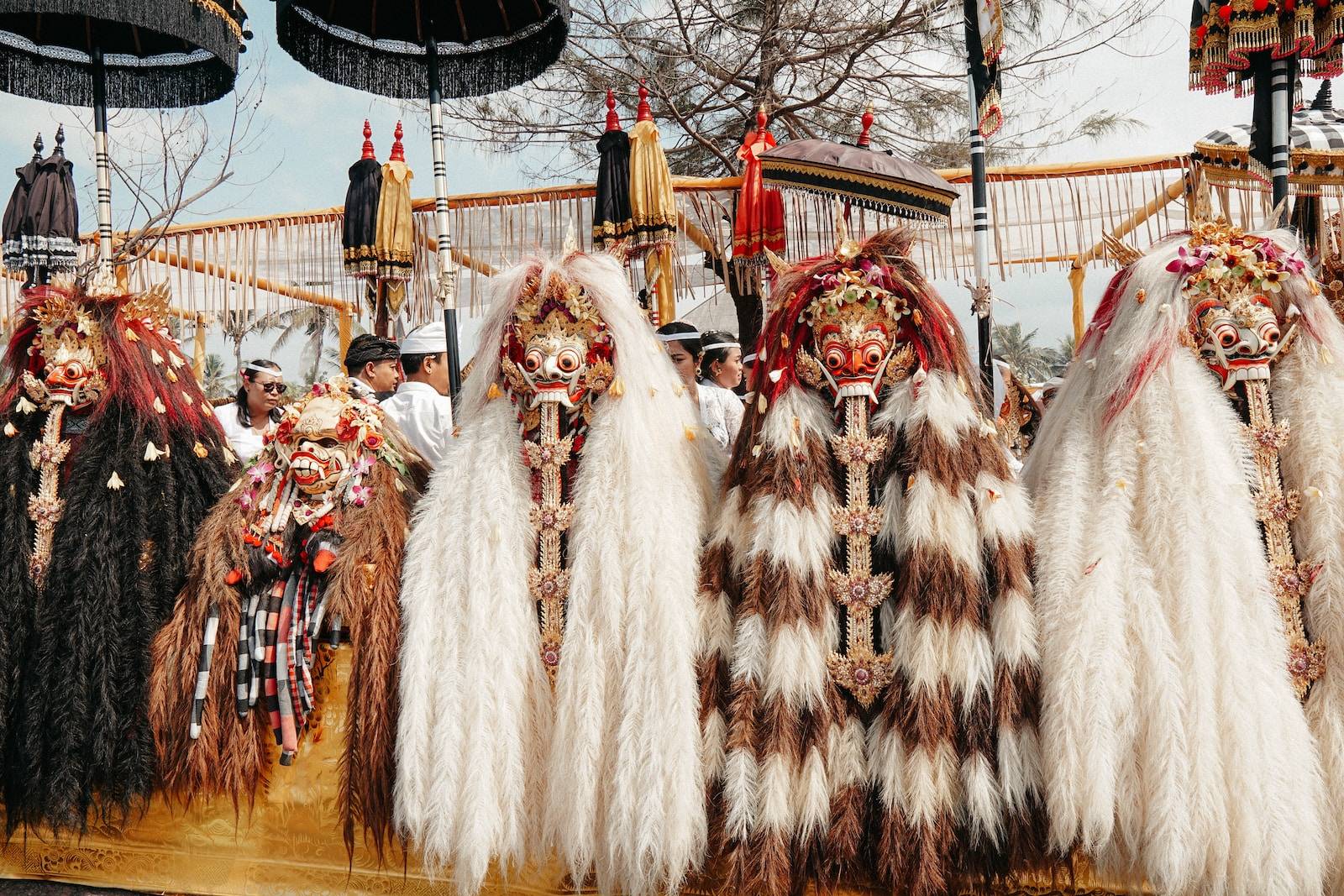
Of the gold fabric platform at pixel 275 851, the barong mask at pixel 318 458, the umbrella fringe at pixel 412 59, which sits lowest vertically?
the gold fabric platform at pixel 275 851

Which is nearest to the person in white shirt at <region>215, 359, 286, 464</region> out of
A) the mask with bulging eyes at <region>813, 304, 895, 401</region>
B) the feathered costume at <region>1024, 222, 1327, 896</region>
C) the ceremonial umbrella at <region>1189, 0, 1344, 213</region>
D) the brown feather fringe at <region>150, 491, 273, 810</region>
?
the brown feather fringe at <region>150, 491, 273, 810</region>

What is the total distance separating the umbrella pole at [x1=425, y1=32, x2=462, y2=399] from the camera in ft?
A: 13.6

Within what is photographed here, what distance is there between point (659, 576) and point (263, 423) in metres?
3.15

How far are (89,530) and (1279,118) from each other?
421 centimetres

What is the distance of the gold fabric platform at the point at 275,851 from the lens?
10.2 feet

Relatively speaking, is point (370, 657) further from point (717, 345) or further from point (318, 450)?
point (717, 345)

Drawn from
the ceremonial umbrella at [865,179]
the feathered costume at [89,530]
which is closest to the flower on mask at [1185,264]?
the ceremonial umbrella at [865,179]

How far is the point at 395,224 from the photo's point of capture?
6.14 meters

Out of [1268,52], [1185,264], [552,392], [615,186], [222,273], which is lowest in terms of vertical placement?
[552,392]

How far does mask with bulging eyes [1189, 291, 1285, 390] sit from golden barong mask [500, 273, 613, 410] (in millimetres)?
1659

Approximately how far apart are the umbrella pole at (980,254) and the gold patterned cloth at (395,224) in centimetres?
358

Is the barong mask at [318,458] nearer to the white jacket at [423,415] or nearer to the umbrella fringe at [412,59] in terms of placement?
the white jacket at [423,415]

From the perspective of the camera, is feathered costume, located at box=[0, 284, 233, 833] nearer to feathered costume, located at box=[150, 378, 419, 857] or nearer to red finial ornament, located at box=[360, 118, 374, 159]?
feathered costume, located at box=[150, 378, 419, 857]

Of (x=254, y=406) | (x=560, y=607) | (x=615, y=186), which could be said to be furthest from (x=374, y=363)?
(x=560, y=607)
